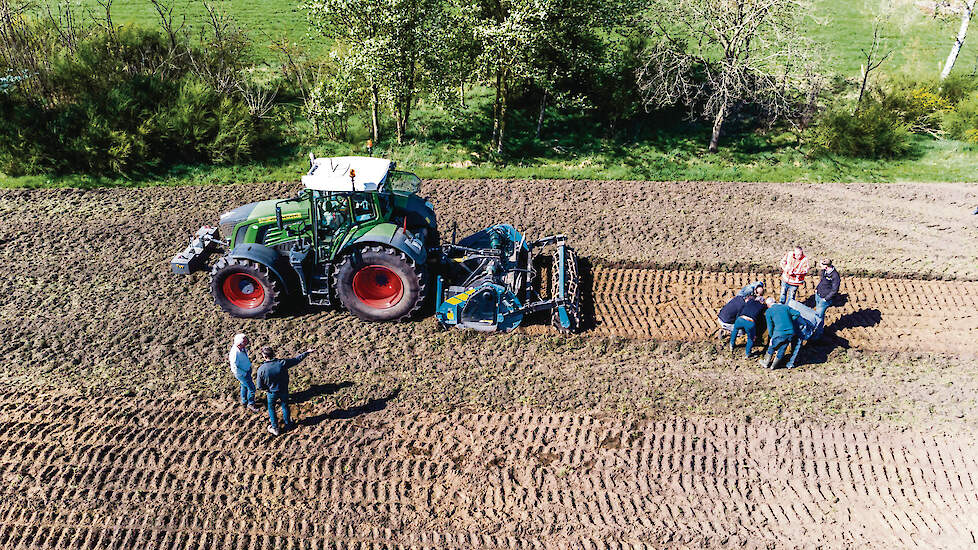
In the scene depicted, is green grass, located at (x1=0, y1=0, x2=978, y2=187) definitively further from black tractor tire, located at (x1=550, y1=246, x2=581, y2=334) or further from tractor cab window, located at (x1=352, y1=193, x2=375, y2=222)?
tractor cab window, located at (x1=352, y1=193, x2=375, y2=222)

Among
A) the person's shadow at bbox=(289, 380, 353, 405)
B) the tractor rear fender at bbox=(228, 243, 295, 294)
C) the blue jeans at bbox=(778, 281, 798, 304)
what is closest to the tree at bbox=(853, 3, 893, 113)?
the blue jeans at bbox=(778, 281, 798, 304)

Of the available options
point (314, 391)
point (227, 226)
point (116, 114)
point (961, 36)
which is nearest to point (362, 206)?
point (227, 226)

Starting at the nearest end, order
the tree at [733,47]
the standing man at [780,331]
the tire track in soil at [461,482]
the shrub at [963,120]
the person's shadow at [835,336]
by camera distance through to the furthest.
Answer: the tire track in soil at [461,482]
the standing man at [780,331]
the person's shadow at [835,336]
the tree at [733,47]
the shrub at [963,120]

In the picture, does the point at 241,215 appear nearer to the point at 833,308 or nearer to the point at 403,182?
the point at 403,182

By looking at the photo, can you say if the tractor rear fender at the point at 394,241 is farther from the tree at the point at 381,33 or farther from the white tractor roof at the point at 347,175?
the tree at the point at 381,33

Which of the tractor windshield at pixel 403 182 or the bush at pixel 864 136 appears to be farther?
the bush at pixel 864 136

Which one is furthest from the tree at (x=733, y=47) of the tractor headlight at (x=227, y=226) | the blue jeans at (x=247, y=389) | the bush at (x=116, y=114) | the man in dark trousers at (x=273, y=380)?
the blue jeans at (x=247, y=389)

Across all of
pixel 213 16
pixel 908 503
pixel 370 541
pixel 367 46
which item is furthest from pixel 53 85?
pixel 908 503
